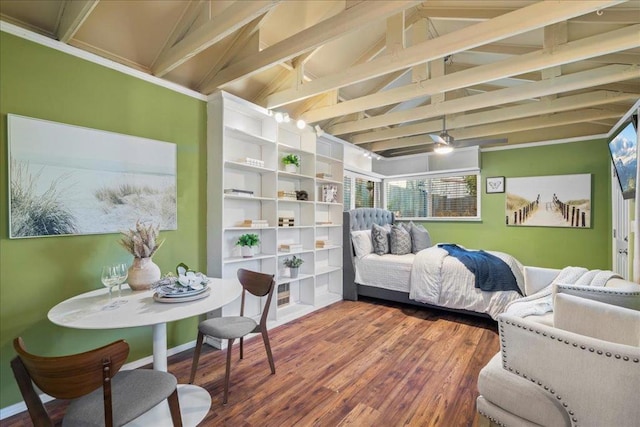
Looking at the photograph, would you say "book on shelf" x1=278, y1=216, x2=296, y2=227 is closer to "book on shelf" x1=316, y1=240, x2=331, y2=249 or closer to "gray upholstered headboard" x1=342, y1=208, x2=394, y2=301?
"book on shelf" x1=316, y1=240, x2=331, y2=249

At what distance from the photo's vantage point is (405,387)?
7.37ft

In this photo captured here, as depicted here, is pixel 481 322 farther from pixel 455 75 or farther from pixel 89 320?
pixel 89 320

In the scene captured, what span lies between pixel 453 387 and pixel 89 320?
2.50m

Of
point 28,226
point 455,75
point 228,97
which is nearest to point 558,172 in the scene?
point 455,75

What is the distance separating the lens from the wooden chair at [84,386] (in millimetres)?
1024

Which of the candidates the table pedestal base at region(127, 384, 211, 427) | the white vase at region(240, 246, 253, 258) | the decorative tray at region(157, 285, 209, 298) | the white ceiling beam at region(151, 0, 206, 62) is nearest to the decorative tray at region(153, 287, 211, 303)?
the decorative tray at region(157, 285, 209, 298)

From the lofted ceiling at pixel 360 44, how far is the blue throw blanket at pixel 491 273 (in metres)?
1.87

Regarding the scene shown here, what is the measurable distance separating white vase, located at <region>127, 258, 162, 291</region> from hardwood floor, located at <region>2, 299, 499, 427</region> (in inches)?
35.1

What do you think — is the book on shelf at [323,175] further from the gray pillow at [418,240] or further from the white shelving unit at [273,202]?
the gray pillow at [418,240]

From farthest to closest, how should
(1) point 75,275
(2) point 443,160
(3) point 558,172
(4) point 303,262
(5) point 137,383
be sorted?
(2) point 443,160, (3) point 558,172, (4) point 303,262, (1) point 75,275, (5) point 137,383

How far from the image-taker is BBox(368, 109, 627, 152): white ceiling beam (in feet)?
12.4

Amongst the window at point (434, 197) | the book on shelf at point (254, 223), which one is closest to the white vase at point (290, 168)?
the book on shelf at point (254, 223)

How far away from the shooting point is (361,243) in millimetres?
4562

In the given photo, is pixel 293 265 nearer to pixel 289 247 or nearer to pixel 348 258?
pixel 289 247
